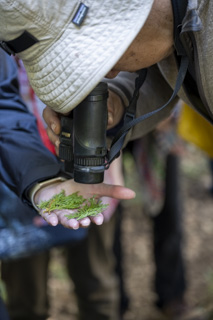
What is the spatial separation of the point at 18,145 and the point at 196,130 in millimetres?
1190

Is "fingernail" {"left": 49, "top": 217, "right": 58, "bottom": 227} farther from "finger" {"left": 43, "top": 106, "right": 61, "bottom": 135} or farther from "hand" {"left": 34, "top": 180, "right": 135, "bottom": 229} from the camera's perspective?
"finger" {"left": 43, "top": 106, "right": 61, "bottom": 135}

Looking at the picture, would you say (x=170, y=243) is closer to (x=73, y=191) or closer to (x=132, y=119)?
(x=73, y=191)

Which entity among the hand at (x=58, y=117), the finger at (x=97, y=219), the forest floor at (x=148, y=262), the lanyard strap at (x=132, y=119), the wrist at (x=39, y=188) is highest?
the lanyard strap at (x=132, y=119)

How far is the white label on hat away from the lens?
1.25 m

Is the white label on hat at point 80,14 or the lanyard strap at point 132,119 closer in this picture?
the white label on hat at point 80,14

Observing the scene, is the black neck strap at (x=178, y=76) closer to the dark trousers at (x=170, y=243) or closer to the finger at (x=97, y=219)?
the finger at (x=97, y=219)

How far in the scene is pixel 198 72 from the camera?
56.6 inches

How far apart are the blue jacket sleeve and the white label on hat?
63 cm

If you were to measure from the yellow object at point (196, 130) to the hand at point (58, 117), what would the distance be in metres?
0.91

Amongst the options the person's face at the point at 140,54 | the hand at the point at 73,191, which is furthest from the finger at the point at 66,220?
the person's face at the point at 140,54

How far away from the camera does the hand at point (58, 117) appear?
1.63 meters

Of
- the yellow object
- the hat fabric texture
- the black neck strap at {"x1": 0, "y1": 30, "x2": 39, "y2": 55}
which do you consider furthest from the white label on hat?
the yellow object

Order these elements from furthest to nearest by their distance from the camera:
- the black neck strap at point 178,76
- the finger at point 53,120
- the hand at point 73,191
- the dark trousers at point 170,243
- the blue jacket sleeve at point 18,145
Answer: the dark trousers at point 170,243 < the blue jacket sleeve at point 18,145 < the finger at point 53,120 < the hand at point 73,191 < the black neck strap at point 178,76

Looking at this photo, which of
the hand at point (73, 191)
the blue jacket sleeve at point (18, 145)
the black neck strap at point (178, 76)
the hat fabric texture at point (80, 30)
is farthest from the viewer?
the blue jacket sleeve at point (18, 145)
